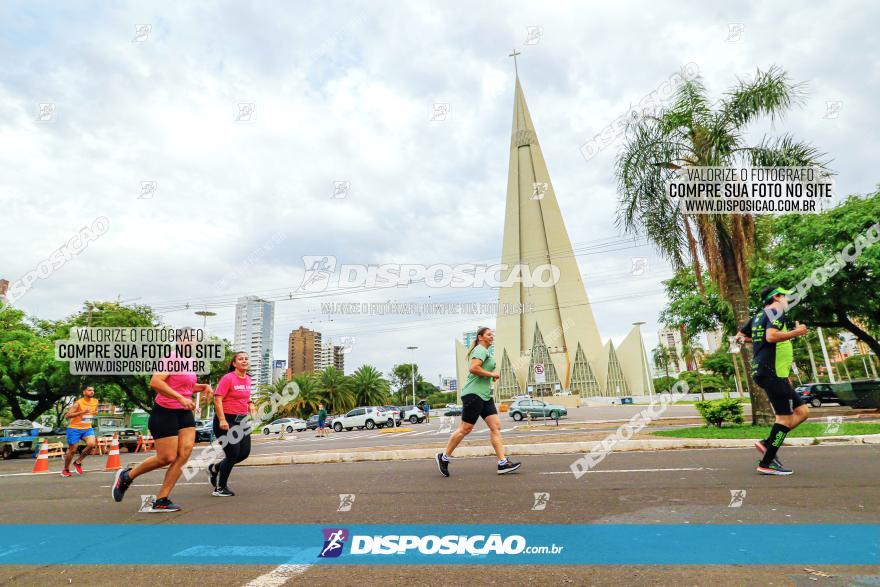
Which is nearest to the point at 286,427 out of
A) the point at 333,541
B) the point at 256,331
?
the point at 256,331

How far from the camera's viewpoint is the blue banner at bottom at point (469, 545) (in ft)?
9.37

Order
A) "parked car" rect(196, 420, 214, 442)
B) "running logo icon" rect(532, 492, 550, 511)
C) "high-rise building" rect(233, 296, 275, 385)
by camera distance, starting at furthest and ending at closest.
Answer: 1. "high-rise building" rect(233, 296, 275, 385)
2. "parked car" rect(196, 420, 214, 442)
3. "running logo icon" rect(532, 492, 550, 511)

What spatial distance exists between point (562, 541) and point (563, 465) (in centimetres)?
378

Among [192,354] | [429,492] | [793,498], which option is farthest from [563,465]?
[192,354]

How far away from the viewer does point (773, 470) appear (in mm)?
5281

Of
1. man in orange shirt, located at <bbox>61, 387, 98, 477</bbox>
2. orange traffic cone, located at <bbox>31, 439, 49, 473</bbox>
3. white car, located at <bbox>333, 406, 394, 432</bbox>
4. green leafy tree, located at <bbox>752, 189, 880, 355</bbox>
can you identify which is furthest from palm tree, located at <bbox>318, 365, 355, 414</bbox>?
man in orange shirt, located at <bbox>61, 387, 98, 477</bbox>

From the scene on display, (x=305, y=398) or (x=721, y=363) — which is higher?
(x=721, y=363)

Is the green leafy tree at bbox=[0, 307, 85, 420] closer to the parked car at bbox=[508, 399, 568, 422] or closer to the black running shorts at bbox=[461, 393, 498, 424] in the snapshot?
the parked car at bbox=[508, 399, 568, 422]

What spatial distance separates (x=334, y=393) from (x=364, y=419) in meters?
24.2

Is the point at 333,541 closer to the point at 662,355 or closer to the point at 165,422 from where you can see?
the point at 165,422

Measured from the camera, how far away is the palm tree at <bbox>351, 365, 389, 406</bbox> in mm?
59812

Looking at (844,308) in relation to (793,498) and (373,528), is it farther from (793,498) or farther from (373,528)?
(373,528)

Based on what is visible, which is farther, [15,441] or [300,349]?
[300,349]

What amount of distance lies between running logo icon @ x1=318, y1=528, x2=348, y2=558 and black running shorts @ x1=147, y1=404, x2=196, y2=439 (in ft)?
6.77
